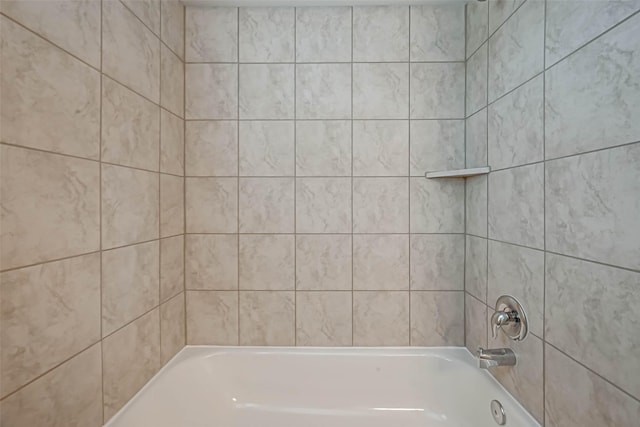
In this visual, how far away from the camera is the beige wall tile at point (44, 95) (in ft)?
2.28

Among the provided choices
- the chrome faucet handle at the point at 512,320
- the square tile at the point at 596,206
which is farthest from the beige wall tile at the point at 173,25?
the chrome faucet handle at the point at 512,320

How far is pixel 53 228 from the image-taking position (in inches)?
31.7

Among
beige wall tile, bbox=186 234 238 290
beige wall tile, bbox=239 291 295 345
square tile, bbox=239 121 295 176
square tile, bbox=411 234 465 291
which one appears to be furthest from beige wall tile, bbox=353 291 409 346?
square tile, bbox=239 121 295 176

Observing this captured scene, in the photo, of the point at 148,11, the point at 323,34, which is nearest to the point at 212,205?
the point at 148,11

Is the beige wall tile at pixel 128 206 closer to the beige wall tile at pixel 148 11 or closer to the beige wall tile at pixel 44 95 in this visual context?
the beige wall tile at pixel 44 95

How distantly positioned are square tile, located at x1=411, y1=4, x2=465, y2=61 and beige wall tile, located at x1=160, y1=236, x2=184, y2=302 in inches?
60.2

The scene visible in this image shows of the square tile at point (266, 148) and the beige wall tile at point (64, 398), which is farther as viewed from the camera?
the square tile at point (266, 148)

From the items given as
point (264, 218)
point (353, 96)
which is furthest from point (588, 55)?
point (264, 218)

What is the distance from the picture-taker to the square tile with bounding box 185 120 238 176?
1.55m

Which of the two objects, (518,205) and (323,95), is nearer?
(518,205)

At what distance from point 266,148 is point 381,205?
26.4 inches

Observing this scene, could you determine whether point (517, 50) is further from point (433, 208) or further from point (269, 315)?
point (269, 315)

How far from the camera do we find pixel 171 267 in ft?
4.68

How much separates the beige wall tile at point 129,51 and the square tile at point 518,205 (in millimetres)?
1479
